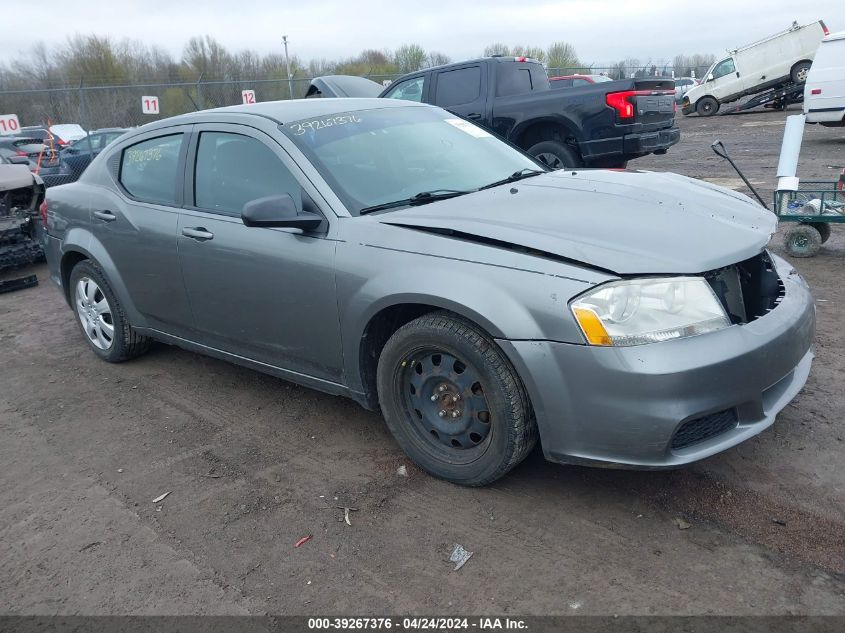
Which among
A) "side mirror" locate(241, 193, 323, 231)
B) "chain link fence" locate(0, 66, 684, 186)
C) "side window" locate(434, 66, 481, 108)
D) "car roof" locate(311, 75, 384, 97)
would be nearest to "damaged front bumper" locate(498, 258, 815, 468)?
"side mirror" locate(241, 193, 323, 231)

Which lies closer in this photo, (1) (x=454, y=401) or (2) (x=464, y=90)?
(1) (x=454, y=401)

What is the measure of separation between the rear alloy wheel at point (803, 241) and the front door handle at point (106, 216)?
566 centimetres

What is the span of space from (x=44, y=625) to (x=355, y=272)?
6.03 ft

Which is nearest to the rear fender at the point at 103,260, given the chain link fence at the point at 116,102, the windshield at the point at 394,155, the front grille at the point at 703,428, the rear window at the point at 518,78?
the windshield at the point at 394,155

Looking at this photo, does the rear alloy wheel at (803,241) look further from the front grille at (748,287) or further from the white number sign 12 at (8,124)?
the white number sign 12 at (8,124)

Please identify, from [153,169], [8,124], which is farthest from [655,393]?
[8,124]

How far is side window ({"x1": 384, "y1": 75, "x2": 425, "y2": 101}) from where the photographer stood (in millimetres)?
10242

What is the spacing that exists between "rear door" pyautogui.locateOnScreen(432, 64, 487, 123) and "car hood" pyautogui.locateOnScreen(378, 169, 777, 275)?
6238 mm

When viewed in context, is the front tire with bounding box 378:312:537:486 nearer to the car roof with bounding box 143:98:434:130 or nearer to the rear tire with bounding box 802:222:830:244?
the car roof with bounding box 143:98:434:130

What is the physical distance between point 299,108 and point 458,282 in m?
1.73

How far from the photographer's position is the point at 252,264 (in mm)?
3699

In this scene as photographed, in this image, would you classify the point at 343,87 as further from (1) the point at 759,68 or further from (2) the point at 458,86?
(1) the point at 759,68

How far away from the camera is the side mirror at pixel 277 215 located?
3.29 m

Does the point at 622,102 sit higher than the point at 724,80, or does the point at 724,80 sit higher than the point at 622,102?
the point at 724,80
